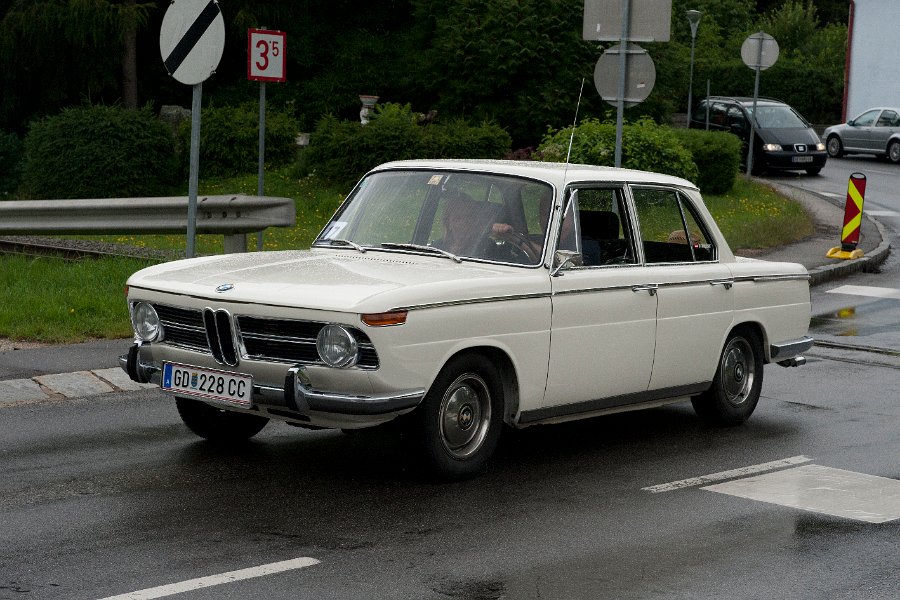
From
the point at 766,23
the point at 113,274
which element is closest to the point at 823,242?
the point at 113,274

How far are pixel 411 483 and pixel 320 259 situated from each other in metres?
1.44

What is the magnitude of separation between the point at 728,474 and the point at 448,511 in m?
1.96

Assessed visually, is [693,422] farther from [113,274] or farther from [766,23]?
[766,23]

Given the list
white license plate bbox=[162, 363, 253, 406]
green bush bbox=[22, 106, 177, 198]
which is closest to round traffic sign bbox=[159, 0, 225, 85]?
white license plate bbox=[162, 363, 253, 406]

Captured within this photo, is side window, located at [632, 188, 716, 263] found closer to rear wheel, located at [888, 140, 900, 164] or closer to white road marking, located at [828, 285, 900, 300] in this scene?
white road marking, located at [828, 285, 900, 300]

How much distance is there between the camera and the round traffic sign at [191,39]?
10.6 meters

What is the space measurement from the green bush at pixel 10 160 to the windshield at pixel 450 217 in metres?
25.0

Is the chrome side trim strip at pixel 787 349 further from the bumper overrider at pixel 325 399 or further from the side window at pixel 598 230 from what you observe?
the bumper overrider at pixel 325 399

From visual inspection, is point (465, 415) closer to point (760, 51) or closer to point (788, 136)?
point (760, 51)

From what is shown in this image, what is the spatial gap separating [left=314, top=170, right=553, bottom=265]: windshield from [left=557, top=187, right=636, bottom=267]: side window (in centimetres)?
20

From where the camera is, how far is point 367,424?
7039mm

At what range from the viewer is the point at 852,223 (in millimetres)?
20703

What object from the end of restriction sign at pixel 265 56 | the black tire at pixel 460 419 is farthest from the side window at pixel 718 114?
the black tire at pixel 460 419

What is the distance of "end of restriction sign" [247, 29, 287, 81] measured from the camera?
1548cm
